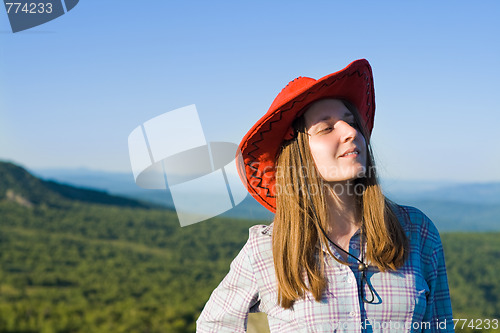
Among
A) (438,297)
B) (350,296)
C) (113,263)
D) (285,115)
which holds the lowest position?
(113,263)

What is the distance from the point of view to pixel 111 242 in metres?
12.4

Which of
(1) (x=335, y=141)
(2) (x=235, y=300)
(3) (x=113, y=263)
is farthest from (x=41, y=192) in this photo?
(1) (x=335, y=141)

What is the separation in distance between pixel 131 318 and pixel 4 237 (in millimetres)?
7618

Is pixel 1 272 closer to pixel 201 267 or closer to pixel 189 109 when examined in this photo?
pixel 201 267

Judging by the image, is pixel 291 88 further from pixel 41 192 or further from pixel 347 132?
pixel 41 192

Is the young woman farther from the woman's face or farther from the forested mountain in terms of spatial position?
the forested mountain

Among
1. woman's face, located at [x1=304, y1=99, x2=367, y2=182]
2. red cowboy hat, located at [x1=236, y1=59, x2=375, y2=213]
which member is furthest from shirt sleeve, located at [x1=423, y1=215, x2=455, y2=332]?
red cowboy hat, located at [x1=236, y1=59, x2=375, y2=213]

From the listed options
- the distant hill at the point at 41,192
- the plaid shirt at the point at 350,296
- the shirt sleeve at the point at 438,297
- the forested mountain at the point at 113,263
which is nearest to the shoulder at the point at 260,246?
the plaid shirt at the point at 350,296

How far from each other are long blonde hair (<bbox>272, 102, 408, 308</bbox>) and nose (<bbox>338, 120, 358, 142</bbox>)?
0.31 ft

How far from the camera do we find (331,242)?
158 centimetres

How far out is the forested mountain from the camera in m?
6.13

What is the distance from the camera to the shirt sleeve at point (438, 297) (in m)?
1.56

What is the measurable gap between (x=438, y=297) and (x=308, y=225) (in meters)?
0.49

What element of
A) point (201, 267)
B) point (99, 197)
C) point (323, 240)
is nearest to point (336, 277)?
point (323, 240)
